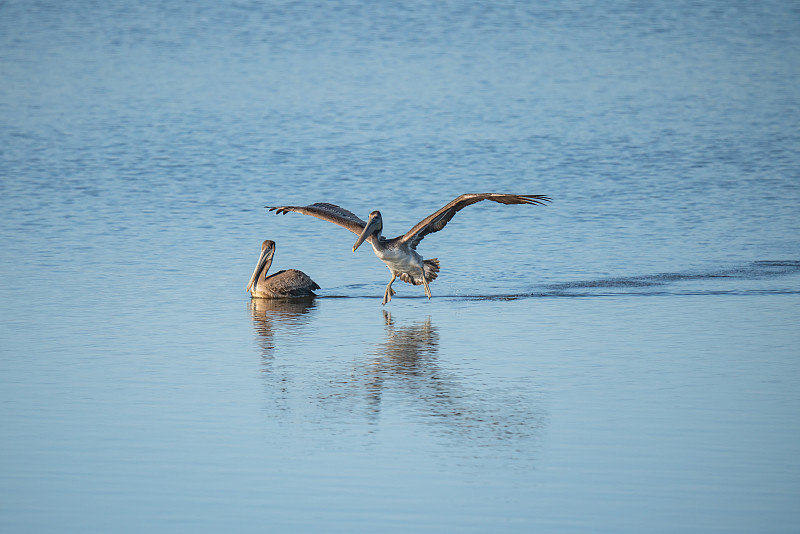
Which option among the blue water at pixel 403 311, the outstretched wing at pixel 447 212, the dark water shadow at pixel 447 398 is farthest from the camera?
the outstretched wing at pixel 447 212

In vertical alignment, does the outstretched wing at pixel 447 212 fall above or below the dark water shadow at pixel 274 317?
above

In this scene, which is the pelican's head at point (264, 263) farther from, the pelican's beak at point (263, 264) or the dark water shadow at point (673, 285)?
the dark water shadow at point (673, 285)

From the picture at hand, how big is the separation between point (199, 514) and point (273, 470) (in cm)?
74

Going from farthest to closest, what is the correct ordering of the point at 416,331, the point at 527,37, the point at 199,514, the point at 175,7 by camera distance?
the point at 175,7 < the point at 527,37 < the point at 416,331 < the point at 199,514

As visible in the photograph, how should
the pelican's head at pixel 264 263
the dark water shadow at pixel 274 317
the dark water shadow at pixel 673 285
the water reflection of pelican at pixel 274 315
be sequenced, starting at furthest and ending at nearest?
the pelican's head at pixel 264 263, the dark water shadow at pixel 673 285, the water reflection of pelican at pixel 274 315, the dark water shadow at pixel 274 317

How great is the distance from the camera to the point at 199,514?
6.52m

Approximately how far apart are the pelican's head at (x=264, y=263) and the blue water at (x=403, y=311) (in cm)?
36

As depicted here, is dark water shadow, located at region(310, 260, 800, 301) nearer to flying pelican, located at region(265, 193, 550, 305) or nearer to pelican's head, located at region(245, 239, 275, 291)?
flying pelican, located at region(265, 193, 550, 305)

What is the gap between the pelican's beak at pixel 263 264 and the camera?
12898mm

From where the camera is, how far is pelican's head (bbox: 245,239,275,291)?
12.9 metres

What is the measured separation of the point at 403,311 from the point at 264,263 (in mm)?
1908

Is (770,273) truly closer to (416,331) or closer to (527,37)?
(416,331)

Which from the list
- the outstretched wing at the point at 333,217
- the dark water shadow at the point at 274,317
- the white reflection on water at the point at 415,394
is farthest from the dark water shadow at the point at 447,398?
the outstretched wing at the point at 333,217

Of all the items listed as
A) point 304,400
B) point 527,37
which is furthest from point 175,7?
point 304,400
